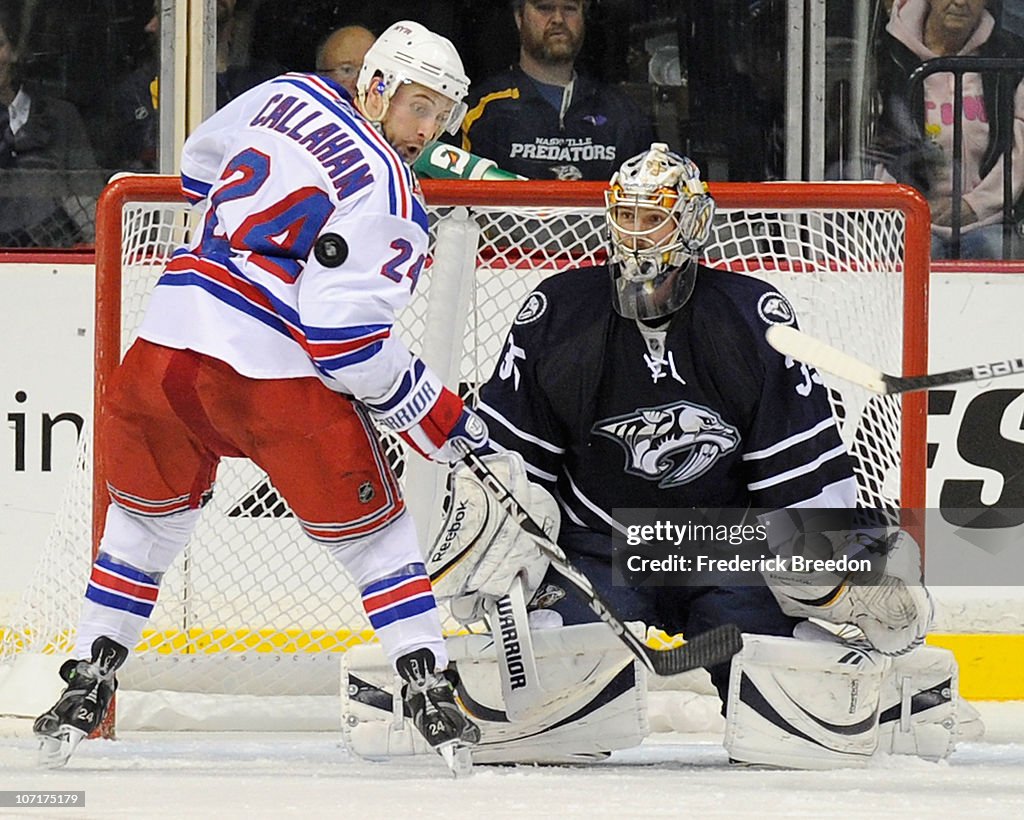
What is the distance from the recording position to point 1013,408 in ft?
12.3

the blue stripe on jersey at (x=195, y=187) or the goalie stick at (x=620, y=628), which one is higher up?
the blue stripe on jersey at (x=195, y=187)

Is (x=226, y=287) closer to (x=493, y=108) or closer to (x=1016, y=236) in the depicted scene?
(x=493, y=108)

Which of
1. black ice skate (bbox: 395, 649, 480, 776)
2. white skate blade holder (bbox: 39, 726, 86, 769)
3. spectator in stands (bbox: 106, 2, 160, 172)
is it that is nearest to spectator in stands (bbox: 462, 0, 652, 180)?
spectator in stands (bbox: 106, 2, 160, 172)

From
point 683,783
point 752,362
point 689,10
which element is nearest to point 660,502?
point 752,362

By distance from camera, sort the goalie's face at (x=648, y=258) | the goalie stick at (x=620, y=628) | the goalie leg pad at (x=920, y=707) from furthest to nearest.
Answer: the goalie leg pad at (x=920, y=707) → the goalie's face at (x=648, y=258) → the goalie stick at (x=620, y=628)

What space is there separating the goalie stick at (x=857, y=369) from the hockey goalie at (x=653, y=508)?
209 millimetres

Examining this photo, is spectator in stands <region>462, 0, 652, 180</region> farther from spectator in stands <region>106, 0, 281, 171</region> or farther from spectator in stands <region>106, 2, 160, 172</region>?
spectator in stands <region>106, 2, 160, 172</region>

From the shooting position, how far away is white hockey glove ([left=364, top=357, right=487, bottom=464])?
2.71 meters

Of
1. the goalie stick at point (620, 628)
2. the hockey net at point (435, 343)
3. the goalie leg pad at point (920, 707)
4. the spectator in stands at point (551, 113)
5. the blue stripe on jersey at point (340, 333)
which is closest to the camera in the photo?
the blue stripe on jersey at point (340, 333)

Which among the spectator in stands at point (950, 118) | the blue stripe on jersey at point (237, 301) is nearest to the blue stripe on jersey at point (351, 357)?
the blue stripe on jersey at point (237, 301)

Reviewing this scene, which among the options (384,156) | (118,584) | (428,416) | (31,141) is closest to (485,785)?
(428,416)

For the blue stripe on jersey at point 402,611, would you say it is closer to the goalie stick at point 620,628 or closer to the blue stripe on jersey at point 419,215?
the goalie stick at point 620,628

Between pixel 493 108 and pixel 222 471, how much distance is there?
0.89m

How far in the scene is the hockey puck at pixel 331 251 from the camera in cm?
264
